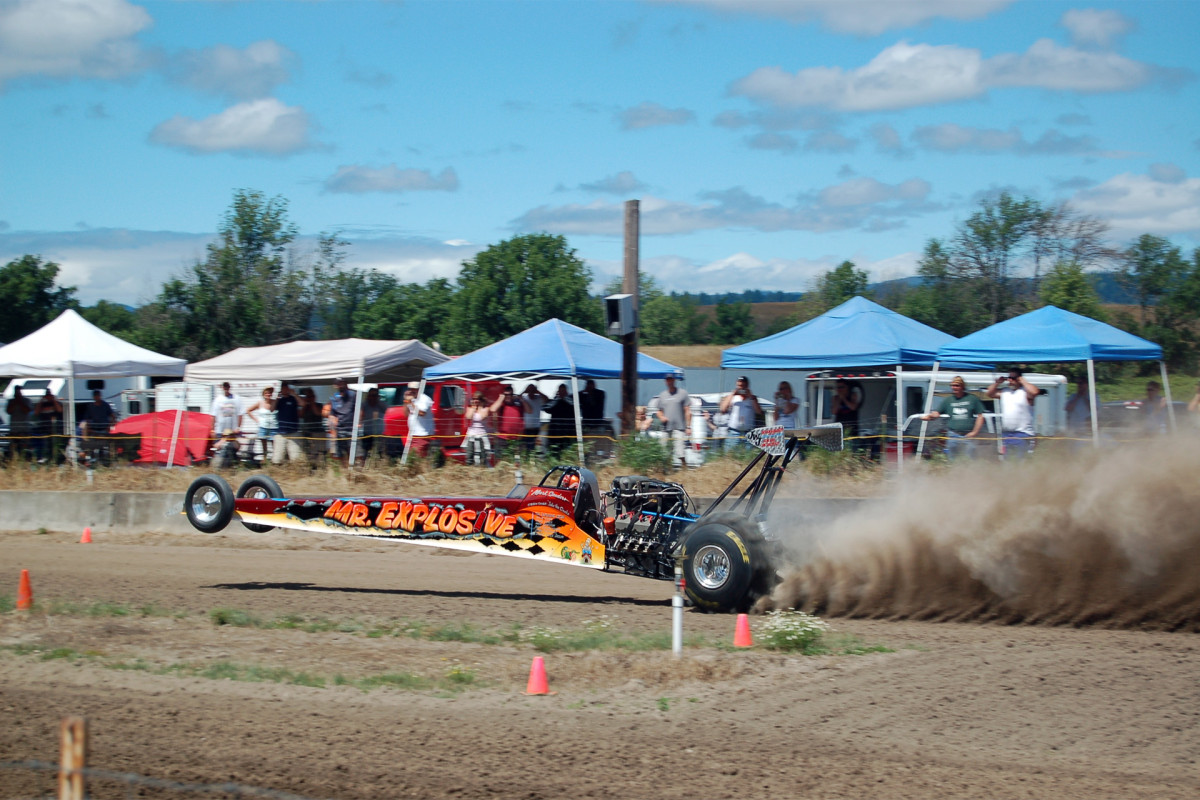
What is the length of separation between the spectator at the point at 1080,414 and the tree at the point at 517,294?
5988cm

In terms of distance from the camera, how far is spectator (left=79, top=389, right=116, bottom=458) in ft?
55.5

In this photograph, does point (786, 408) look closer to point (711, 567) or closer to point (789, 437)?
point (789, 437)

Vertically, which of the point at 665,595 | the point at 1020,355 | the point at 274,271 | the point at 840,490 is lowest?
the point at 665,595

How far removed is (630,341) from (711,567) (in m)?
6.48

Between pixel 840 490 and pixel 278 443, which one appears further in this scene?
pixel 278 443

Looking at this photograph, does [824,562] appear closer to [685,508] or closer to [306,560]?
[685,508]

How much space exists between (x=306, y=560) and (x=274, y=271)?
117ft

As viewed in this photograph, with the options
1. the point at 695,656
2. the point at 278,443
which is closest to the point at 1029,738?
the point at 695,656

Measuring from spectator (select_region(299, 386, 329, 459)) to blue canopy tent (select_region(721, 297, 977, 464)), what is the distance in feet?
21.3

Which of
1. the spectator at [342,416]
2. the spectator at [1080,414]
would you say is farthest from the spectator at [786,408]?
the spectator at [342,416]

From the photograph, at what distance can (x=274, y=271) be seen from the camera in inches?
1790

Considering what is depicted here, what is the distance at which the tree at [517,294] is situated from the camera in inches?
2940

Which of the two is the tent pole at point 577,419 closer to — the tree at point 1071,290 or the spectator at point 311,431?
A: the spectator at point 311,431

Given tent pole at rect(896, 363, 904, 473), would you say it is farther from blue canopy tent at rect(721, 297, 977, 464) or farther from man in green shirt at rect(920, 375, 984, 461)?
man in green shirt at rect(920, 375, 984, 461)
